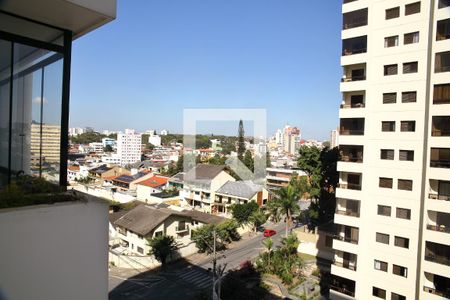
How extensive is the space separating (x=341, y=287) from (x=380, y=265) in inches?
61.0

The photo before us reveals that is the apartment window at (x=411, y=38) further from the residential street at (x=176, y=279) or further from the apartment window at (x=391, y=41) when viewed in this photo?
the residential street at (x=176, y=279)

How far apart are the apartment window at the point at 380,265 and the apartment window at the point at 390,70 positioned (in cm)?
534

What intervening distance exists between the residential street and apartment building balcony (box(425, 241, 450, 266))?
23.1 feet

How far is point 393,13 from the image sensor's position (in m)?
8.45

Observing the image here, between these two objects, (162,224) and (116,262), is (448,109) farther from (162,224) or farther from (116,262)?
(116,262)

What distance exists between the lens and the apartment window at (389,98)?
8.41m

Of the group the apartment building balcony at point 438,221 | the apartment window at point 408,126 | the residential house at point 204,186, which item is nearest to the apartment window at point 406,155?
the apartment window at point 408,126

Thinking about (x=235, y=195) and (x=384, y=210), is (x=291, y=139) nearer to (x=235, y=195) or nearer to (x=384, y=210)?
(x=235, y=195)


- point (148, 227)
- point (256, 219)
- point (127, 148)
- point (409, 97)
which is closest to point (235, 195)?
point (256, 219)

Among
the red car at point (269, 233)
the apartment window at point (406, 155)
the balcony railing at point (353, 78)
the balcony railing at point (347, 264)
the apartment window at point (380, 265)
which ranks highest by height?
the balcony railing at point (353, 78)

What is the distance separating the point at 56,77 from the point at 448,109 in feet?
28.6

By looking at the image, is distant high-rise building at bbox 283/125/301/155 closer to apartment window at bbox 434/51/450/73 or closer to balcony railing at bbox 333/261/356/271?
balcony railing at bbox 333/261/356/271

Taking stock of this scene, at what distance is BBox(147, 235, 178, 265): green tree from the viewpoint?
13.7m

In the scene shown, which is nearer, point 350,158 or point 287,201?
point 350,158
